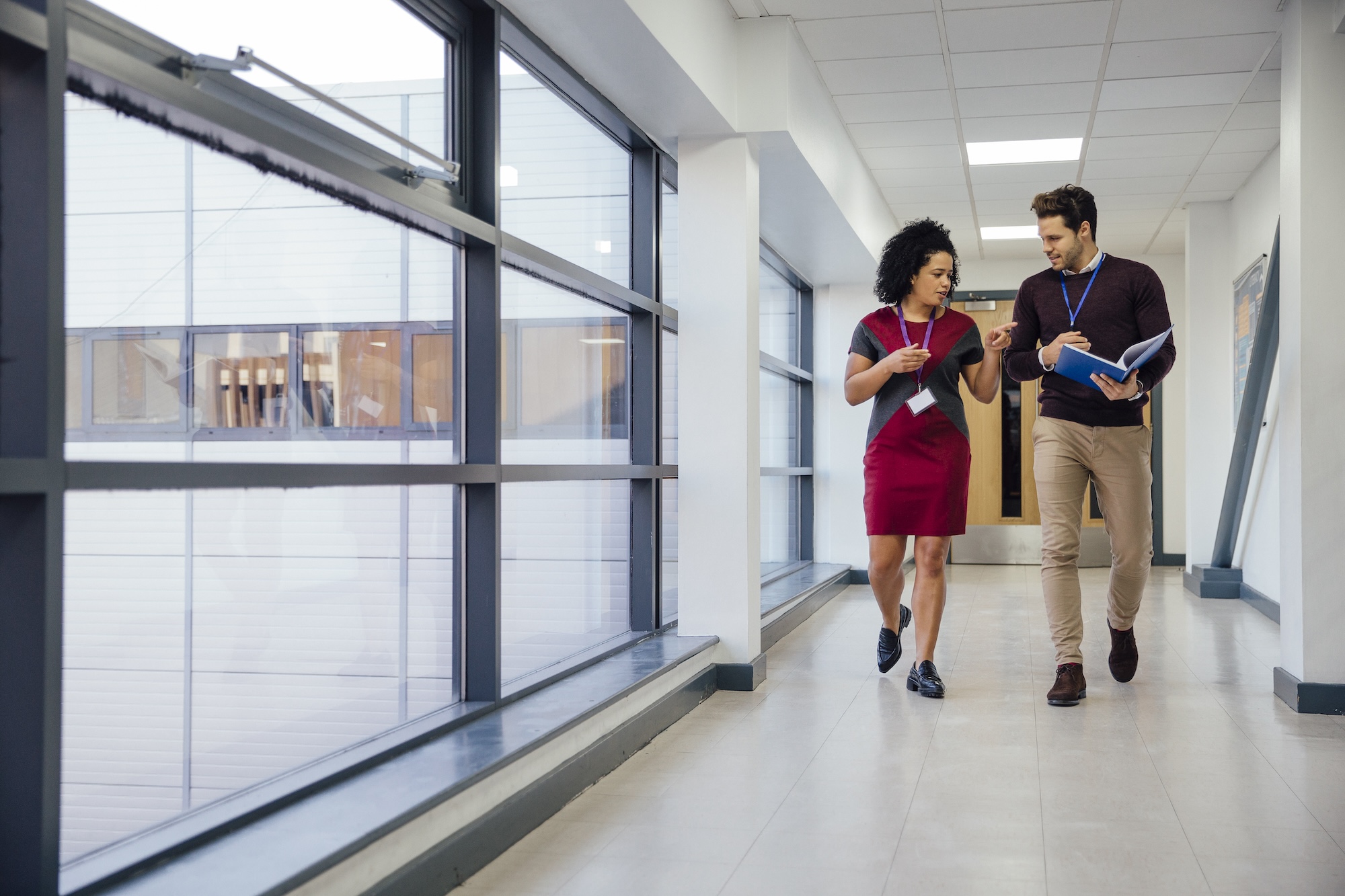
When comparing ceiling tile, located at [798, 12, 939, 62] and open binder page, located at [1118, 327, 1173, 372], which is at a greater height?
ceiling tile, located at [798, 12, 939, 62]

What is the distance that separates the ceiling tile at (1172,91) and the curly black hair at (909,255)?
1673mm

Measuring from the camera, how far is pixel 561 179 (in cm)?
349

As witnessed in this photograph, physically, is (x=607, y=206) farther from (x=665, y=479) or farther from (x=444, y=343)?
(x=444, y=343)

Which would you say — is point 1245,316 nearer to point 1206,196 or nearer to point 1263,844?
point 1206,196

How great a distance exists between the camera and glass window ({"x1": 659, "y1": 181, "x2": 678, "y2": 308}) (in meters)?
4.71

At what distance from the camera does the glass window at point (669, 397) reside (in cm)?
445

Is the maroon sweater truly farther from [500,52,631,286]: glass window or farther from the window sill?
the window sill

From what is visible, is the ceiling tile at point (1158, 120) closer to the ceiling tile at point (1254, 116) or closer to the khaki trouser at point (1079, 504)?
the ceiling tile at point (1254, 116)

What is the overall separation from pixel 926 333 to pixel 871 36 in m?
1.35

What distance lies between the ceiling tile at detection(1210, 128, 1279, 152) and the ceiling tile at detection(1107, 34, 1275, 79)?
110 cm

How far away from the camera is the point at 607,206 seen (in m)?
3.90

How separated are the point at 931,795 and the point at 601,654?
4.00ft

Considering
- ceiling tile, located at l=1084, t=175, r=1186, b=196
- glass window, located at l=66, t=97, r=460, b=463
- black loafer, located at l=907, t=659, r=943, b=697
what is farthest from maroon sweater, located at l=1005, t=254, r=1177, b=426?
ceiling tile, located at l=1084, t=175, r=1186, b=196

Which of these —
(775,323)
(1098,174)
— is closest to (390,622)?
(775,323)
